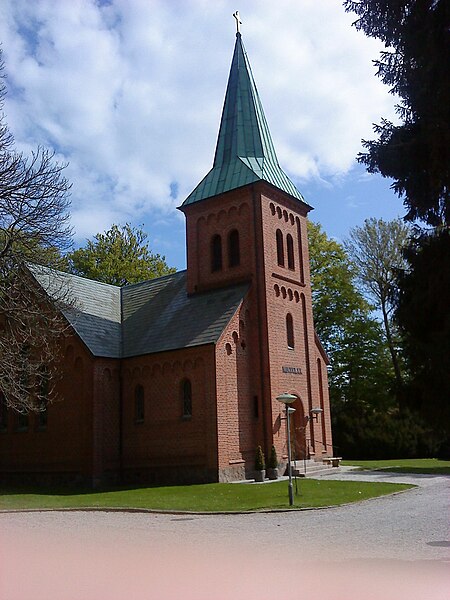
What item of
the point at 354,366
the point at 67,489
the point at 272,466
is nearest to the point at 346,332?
the point at 354,366

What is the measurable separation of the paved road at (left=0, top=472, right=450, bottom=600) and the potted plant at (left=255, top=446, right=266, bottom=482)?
8.16 meters

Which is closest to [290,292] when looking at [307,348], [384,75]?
[307,348]

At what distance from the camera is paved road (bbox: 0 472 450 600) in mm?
A: 7199

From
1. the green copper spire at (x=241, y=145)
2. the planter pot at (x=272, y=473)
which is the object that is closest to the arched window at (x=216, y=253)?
the green copper spire at (x=241, y=145)

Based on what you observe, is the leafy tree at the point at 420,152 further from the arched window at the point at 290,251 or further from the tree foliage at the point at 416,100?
the arched window at the point at 290,251

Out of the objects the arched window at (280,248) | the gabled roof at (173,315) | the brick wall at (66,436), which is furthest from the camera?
the arched window at (280,248)

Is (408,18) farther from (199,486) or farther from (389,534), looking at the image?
(199,486)

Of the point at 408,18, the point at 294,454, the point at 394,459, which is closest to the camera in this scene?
the point at 408,18

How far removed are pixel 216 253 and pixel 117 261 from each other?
1983cm

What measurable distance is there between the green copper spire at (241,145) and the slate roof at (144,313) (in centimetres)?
475

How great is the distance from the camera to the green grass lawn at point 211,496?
16.4m

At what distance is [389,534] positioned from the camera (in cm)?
1125

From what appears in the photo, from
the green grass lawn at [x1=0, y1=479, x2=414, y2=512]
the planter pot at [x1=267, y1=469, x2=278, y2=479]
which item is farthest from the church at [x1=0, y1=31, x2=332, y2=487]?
the green grass lawn at [x1=0, y1=479, x2=414, y2=512]

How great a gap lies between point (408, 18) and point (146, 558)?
8.72 meters
